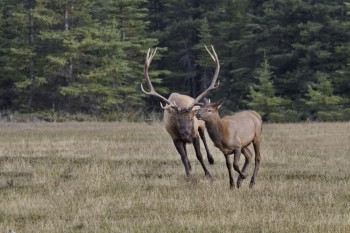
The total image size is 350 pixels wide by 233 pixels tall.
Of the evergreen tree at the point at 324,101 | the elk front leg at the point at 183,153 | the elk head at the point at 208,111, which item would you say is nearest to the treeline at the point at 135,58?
the evergreen tree at the point at 324,101

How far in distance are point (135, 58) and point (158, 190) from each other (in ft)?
102

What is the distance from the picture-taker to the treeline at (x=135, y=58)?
36156 mm

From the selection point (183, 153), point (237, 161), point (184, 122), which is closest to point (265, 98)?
point (183, 153)

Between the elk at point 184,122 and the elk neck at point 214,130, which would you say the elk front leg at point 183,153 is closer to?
the elk at point 184,122

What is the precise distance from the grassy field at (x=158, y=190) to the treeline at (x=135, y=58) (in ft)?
53.2

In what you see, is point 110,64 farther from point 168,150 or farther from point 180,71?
point 168,150

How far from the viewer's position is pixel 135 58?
42188mm

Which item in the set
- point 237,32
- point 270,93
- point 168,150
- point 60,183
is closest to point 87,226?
point 60,183

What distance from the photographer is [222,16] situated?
4444 cm

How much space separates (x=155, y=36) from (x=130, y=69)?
20.7 ft

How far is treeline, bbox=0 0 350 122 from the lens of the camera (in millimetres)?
36156

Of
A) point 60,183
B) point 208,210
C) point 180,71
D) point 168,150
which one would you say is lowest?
point 180,71

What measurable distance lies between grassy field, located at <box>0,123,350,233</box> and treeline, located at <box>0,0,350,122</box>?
53.2 feet

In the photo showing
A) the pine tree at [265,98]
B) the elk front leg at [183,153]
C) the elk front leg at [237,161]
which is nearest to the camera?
the elk front leg at [237,161]
